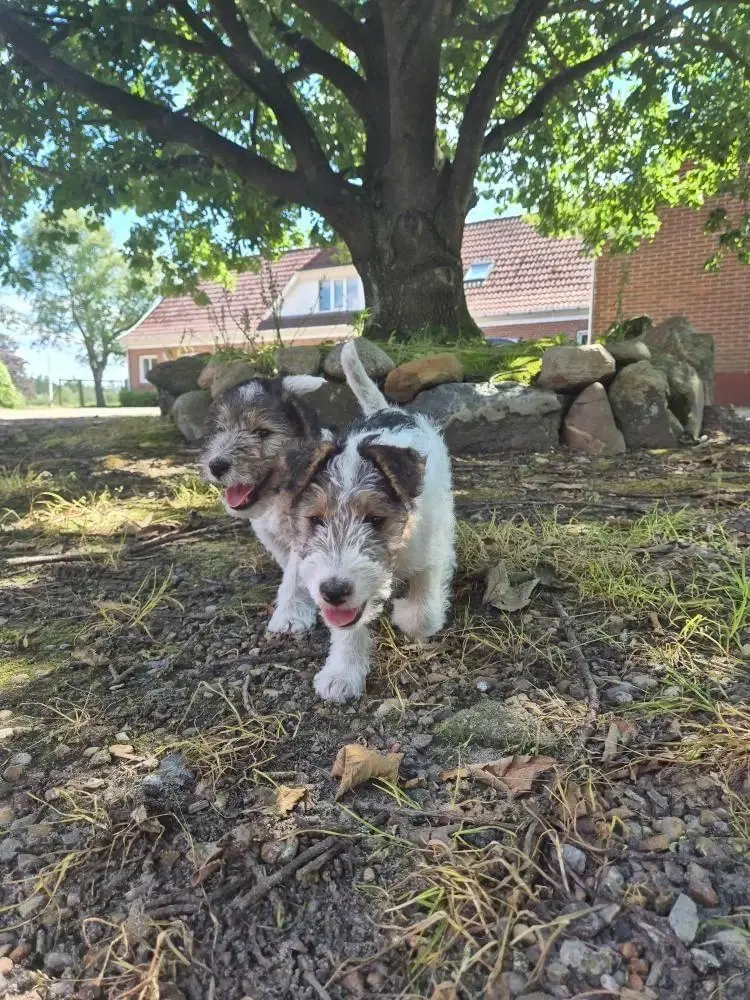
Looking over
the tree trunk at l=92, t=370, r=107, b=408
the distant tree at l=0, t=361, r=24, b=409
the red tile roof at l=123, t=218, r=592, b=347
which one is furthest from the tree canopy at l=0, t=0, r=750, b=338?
the tree trunk at l=92, t=370, r=107, b=408

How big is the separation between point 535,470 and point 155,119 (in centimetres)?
732

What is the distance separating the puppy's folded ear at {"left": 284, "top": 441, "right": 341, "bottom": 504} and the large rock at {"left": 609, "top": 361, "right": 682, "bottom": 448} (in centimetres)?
555

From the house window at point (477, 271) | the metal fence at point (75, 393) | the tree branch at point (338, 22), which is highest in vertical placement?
the tree branch at point (338, 22)

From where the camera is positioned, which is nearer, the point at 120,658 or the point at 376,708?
the point at 376,708

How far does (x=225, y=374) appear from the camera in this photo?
8.44m

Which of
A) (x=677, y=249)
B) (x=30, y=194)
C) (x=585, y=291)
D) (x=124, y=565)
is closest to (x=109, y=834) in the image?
(x=124, y=565)

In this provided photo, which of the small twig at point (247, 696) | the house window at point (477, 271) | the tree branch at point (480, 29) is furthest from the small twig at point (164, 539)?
the house window at point (477, 271)

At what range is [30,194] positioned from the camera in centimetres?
1238

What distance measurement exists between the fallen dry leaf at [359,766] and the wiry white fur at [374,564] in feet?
1.65

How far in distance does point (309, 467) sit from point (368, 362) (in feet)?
15.5

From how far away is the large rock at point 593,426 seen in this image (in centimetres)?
723

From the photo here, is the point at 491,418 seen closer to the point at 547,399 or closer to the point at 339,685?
the point at 547,399

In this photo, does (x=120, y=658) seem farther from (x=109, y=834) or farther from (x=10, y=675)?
(x=109, y=834)

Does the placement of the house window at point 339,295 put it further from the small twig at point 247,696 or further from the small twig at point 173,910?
the small twig at point 173,910
